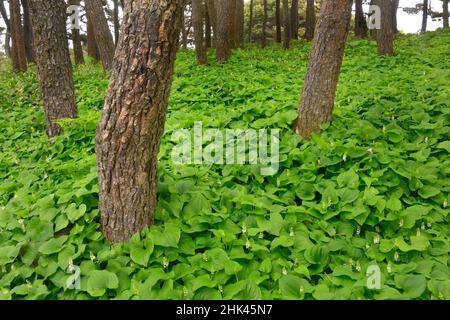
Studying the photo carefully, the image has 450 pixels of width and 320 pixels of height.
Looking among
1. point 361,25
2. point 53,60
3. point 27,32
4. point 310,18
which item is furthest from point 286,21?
point 53,60

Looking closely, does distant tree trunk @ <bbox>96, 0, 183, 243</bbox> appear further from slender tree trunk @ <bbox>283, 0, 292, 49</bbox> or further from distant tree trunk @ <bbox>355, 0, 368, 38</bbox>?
distant tree trunk @ <bbox>355, 0, 368, 38</bbox>

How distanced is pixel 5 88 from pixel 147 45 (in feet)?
32.1

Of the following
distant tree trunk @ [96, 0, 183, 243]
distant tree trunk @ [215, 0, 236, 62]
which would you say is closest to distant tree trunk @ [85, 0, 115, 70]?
distant tree trunk @ [215, 0, 236, 62]

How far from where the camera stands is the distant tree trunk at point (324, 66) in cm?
493

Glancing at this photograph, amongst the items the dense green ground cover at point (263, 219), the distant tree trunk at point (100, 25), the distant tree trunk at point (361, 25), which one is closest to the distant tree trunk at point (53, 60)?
the dense green ground cover at point (263, 219)

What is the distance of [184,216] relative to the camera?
11.5ft

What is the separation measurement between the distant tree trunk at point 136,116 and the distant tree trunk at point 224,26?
8.63 metres

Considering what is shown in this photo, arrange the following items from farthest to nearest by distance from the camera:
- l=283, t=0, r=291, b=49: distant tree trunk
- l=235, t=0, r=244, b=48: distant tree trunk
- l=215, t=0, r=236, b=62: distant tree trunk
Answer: l=235, t=0, r=244, b=48: distant tree trunk
l=283, t=0, r=291, b=49: distant tree trunk
l=215, t=0, r=236, b=62: distant tree trunk

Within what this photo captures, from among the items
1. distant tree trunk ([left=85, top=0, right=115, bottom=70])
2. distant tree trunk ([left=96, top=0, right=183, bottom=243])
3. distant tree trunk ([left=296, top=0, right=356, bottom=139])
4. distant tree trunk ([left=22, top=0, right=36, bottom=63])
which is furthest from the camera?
distant tree trunk ([left=22, top=0, right=36, bottom=63])

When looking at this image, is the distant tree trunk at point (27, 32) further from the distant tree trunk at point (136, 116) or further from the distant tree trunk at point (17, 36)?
the distant tree trunk at point (136, 116)

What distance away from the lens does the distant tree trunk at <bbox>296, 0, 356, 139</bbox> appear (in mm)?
4934

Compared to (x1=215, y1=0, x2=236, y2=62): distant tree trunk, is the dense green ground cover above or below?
below

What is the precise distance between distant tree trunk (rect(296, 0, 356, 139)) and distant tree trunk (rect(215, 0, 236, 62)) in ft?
21.1
